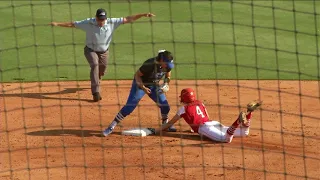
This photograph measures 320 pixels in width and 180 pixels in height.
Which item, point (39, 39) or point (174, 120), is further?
point (39, 39)

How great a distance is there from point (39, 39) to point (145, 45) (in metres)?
2.53

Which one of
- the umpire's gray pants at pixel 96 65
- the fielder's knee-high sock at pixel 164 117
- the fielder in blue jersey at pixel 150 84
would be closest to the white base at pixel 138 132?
the fielder in blue jersey at pixel 150 84

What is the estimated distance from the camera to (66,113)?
14.9 m

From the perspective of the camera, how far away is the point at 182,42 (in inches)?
741

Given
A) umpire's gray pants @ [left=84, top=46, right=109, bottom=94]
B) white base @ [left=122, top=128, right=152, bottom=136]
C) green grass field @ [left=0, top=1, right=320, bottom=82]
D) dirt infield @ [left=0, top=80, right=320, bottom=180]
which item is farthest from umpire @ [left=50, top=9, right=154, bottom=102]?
white base @ [left=122, top=128, right=152, bottom=136]

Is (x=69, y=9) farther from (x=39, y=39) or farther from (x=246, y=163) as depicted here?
(x=246, y=163)

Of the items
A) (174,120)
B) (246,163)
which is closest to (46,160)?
(174,120)

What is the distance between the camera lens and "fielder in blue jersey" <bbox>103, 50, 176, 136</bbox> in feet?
43.7

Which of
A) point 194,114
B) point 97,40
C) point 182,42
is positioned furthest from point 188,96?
point 182,42

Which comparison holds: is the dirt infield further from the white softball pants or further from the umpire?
the umpire

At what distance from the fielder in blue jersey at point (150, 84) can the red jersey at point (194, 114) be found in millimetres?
458

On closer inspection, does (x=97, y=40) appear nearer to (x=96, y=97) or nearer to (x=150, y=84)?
(x=96, y=97)

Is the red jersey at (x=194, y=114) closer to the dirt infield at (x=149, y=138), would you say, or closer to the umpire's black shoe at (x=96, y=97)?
the dirt infield at (x=149, y=138)

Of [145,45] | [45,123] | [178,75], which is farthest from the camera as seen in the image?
[145,45]
